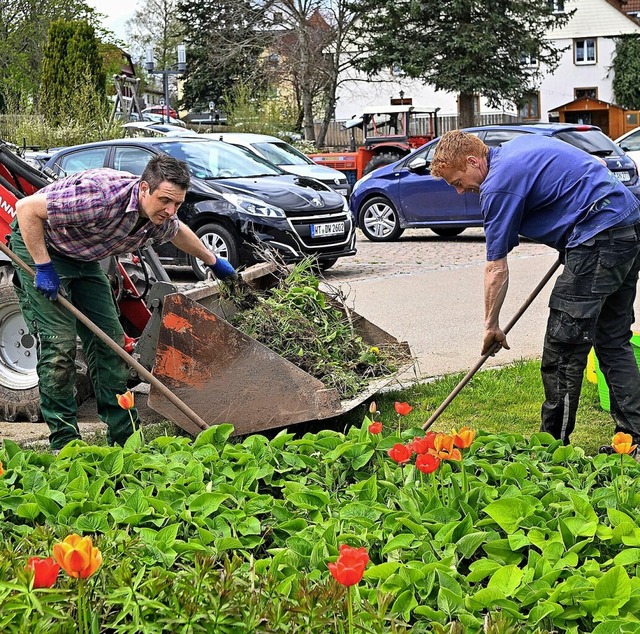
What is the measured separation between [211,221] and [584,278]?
26.1 ft

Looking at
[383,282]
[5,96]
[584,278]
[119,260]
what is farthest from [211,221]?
[5,96]

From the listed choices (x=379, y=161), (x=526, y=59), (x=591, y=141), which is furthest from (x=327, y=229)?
(x=526, y=59)

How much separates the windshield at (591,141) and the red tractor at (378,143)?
991 centimetres

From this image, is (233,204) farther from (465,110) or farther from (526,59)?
(526,59)

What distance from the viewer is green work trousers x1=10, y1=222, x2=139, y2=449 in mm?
5477

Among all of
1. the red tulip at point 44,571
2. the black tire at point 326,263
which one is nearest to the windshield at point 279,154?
the black tire at point 326,263

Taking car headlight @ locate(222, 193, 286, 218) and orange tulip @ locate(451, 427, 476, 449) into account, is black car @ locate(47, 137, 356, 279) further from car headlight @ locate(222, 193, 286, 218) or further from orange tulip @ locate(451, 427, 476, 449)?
orange tulip @ locate(451, 427, 476, 449)

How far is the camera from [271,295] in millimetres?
6859

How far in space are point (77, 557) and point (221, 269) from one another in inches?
160

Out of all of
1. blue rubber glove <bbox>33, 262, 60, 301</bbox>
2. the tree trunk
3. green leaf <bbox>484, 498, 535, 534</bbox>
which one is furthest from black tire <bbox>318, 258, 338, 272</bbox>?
the tree trunk

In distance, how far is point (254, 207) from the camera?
40.2ft

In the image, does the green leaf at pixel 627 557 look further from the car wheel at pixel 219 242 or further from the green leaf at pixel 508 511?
the car wheel at pixel 219 242

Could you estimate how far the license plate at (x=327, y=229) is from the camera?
12672 mm

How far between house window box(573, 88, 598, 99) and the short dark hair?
59.0m
